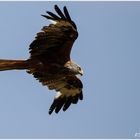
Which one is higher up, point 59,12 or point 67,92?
point 59,12

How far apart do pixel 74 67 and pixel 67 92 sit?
45.3 inches

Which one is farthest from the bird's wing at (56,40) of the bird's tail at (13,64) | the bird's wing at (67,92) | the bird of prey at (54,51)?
the bird's wing at (67,92)

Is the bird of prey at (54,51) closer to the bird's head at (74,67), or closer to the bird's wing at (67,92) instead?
the bird's head at (74,67)

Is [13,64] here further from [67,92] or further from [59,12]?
[67,92]

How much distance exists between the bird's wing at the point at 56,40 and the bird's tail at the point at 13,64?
35cm

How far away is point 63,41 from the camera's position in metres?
9.35

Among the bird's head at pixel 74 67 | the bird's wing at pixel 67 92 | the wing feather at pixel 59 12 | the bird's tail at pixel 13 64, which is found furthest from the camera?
the bird's wing at pixel 67 92

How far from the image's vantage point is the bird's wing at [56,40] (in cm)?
908

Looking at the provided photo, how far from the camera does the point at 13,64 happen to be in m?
8.62

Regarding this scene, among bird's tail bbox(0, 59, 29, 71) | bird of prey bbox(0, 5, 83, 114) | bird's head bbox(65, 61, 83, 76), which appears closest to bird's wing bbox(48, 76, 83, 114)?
bird of prey bbox(0, 5, 83, 114)

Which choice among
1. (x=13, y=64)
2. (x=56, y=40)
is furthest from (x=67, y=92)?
(x=13, y=64)

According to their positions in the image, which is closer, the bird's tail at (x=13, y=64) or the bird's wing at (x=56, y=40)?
the bird's tail at (x=13, y=64)

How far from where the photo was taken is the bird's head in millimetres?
9219

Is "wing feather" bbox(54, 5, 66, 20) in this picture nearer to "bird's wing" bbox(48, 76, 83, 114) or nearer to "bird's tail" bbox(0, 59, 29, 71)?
"bird's tail" bbox(0, 59, 29, 71)
